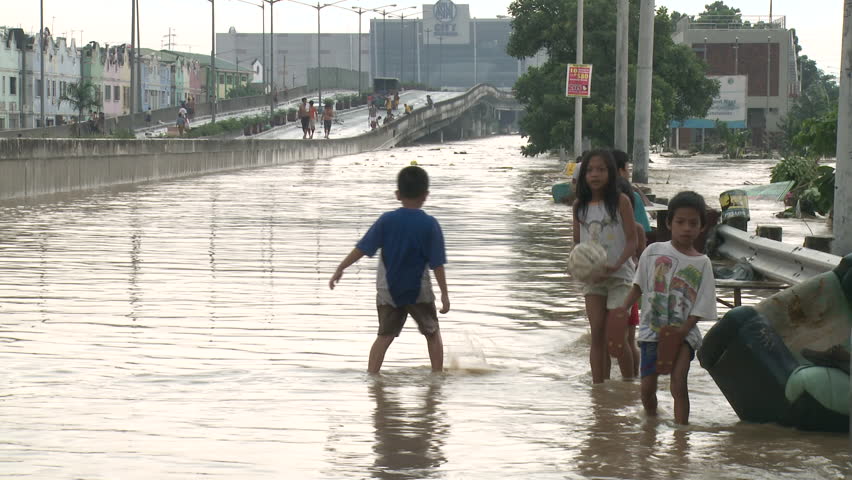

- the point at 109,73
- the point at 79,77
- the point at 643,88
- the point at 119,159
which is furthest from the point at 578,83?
the point at 109,73

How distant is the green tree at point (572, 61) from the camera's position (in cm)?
5456

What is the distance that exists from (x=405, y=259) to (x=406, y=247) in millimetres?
84

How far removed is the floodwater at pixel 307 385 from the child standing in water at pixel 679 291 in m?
0.28

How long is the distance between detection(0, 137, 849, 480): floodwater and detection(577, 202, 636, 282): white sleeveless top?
0.63 meters

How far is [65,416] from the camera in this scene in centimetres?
738

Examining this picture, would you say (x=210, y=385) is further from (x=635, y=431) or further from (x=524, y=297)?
(x=524, y=297)

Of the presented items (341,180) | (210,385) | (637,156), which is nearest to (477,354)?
(210,385)

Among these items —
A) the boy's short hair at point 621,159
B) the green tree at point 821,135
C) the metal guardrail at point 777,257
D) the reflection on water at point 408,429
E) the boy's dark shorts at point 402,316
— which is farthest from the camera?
the green tree at point 821,135

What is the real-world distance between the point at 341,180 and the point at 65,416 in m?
32.0

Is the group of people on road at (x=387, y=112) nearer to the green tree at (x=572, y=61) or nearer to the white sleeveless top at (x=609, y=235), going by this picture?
the green tree at (x=572, y=61)

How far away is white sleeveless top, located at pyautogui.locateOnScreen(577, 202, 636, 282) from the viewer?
8516mm

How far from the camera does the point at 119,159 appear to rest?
113 ft

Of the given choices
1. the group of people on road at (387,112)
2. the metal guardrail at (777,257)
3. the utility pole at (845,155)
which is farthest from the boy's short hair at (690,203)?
the group of people on road at (387,112)

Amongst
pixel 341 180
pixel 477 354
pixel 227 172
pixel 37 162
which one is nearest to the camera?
pixel 477 354
